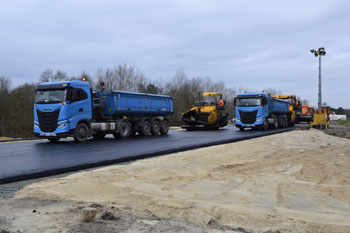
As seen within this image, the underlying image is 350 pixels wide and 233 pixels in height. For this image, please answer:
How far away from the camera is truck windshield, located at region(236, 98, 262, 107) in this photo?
25.6 metres

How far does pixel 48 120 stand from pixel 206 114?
13.6m

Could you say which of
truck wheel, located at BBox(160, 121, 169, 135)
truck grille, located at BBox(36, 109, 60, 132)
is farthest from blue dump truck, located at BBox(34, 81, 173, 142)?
truck wheel, located at BBox(160, 121, 169, 135)

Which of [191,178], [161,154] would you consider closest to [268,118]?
[161,154]

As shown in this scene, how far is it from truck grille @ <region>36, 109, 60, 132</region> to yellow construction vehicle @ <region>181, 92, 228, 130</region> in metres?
13.1

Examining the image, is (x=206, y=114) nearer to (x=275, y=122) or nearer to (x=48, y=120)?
(x=275, y=122)

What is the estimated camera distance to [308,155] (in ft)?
37.3

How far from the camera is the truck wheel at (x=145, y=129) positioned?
66.1 ft

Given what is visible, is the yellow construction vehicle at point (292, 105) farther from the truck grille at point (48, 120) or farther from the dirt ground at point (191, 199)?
the dirt ground at point (191, 199)

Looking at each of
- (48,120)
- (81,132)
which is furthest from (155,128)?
(48,120)

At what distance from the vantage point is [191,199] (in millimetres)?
5625

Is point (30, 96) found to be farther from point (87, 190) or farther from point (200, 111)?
point (87, 190)

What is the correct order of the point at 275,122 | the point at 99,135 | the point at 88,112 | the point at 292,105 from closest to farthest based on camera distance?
the point at 88,112 → the point at 99,135 → the point at 275,122 → the point at 292,105

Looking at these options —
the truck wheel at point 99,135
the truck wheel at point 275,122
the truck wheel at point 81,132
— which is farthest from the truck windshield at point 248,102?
the truck wheel at point 81,132

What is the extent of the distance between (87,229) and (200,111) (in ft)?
75.0
